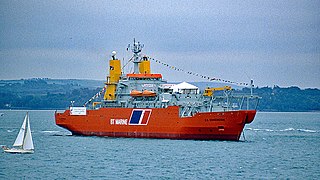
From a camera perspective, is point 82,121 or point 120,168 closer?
point 120,168

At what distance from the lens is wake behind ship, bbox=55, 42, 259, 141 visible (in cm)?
6247

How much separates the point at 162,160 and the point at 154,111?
49.7ft

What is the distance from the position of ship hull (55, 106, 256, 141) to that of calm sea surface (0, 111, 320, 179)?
1.00 m

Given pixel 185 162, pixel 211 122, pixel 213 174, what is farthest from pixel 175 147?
pixel 213 174

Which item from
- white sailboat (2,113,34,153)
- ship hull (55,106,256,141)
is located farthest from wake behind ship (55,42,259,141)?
white sailboat (2,113,34,153)

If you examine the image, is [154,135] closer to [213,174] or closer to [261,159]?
[261,159]

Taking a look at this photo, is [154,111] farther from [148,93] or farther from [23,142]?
[23,142]

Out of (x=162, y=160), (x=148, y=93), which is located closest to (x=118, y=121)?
(x=148, y=93)

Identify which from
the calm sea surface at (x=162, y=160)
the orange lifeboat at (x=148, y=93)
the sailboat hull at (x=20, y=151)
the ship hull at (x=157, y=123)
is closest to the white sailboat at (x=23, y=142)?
the sailboat hull at (x=20, y=151)

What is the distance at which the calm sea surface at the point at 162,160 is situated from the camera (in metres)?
44.4

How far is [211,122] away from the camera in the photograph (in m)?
62.2

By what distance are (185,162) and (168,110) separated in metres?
15.2

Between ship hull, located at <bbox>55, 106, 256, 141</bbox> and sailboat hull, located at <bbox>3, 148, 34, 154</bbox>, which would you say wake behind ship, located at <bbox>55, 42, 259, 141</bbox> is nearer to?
ship hull, located at <bbox>55, 106, 256, 141</bbox>

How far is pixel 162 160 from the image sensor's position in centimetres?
5088
